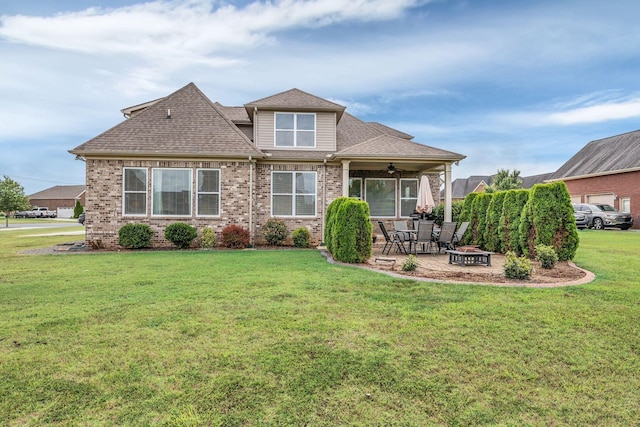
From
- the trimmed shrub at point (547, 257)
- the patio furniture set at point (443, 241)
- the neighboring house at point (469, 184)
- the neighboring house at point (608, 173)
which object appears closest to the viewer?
the trimmed shrub at point (547, 257)

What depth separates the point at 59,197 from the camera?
75312mm

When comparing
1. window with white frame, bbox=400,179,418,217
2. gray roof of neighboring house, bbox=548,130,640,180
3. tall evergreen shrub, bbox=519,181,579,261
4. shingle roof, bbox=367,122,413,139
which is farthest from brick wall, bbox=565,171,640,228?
tall evergreen shrub, bbox=519,181,579,261

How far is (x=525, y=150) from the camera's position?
1213 inches

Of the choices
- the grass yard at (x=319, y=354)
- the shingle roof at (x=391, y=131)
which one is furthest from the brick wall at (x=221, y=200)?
the grass yard at (x=319, y=354)

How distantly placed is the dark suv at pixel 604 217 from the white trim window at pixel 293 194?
64.2 feet

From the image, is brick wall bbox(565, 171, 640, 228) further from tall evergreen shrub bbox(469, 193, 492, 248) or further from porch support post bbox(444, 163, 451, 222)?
tall evergreen shrub bbox(469, 193, 492, 248)

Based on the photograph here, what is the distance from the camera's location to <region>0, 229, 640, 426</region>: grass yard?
8.38 ft

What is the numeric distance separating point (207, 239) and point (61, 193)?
82.3 meters

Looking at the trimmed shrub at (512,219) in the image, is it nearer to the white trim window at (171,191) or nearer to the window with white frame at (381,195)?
the window with white frame at (381,195)

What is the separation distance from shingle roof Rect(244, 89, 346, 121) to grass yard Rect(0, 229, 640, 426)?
9.75 meters

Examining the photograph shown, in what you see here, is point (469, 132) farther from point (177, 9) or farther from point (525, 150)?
point (177, 9)

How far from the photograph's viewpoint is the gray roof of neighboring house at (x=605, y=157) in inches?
1024

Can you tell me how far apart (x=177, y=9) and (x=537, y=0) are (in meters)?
11.1

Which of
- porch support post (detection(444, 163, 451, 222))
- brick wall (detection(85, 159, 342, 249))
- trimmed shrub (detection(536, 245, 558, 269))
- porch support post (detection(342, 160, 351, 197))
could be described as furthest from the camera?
porch support post (detection(444, 163, 451, 222))
